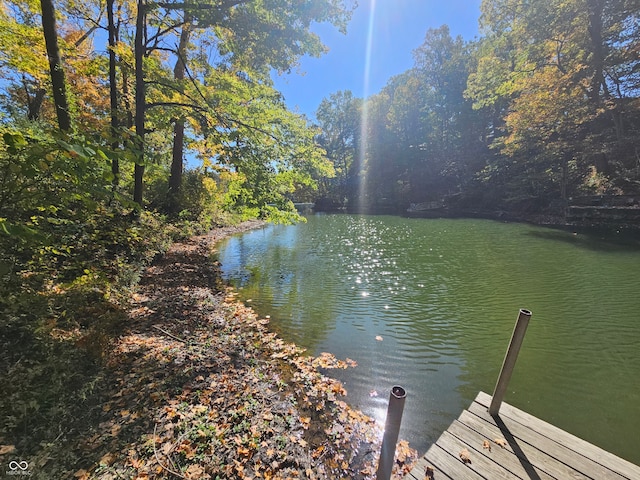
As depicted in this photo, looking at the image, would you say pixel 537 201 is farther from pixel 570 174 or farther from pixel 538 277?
pixel 538 277

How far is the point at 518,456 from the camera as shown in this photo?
8.28ft

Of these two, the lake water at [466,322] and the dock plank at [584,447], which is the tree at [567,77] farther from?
the dock plank at [584,447]

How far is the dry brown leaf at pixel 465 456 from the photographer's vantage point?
2494 mm

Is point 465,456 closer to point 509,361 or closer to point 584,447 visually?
point 509,361

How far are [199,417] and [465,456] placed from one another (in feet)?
9.16

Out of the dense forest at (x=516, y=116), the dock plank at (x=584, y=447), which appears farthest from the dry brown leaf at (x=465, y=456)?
the dense forest at (x=516, y=116)

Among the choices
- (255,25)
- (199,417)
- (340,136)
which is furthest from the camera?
(340,136)

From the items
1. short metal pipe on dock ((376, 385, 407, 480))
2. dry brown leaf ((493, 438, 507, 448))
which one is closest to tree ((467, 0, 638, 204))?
dry brown leaf ((493, 438, 507, 448))

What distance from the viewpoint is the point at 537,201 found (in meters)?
24.4

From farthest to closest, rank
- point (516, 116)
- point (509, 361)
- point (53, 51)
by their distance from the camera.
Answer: point (516, 116), point (53, 51), point (509, 361)

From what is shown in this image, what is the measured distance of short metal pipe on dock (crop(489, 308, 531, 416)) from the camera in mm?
2711

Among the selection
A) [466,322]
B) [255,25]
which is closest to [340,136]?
[255,25]

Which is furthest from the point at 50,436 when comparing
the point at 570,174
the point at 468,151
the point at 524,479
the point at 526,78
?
the point at 468,151

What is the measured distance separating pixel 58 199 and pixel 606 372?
8.65 metres
